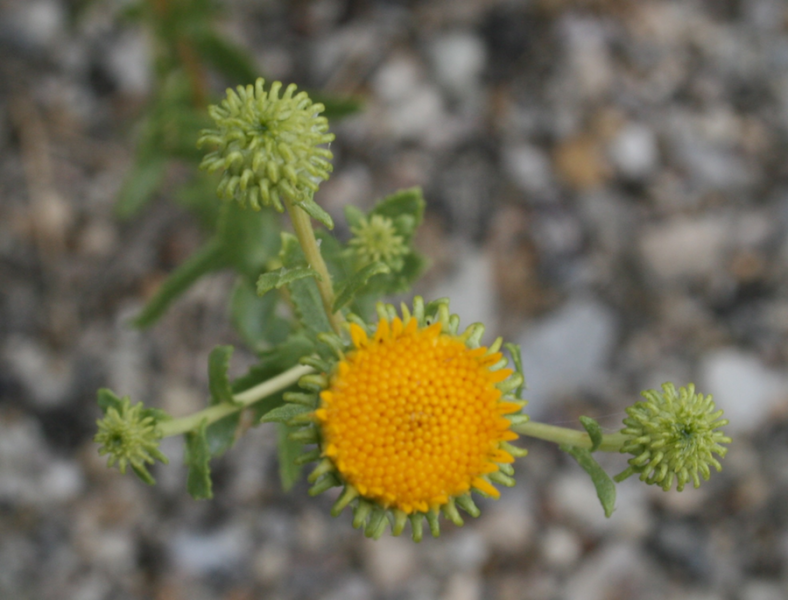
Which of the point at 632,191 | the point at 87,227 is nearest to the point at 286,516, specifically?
the point at 87,227

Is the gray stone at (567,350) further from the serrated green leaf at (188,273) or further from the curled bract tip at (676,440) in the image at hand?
the curled bract tip at (676,440)

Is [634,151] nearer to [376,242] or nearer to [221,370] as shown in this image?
[376,242]

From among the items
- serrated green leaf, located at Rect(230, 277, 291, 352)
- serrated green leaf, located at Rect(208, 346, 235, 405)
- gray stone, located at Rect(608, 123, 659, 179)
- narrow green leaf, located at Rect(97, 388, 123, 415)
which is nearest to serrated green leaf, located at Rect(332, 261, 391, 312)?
serrated green leaf, located at Rect(208, 346, 235, 405)

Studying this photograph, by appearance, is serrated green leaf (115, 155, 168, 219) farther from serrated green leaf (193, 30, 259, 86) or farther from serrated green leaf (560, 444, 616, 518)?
serrated green leaf (560, 444, 616, 518)

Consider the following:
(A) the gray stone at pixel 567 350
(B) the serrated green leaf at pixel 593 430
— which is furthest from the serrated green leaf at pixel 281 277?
(A) the gray stone at pixel 567 350

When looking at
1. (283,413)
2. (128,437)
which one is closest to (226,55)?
(128,437)

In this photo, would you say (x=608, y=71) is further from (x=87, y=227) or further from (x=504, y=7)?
(x=87, y=227)
